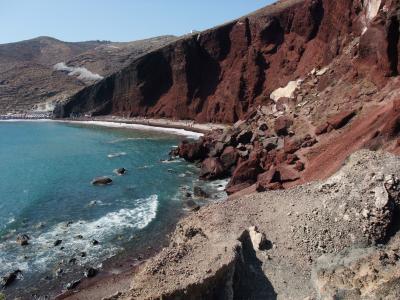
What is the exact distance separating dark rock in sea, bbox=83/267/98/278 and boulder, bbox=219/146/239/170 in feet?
83.3

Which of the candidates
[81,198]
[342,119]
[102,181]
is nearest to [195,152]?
[102,181]

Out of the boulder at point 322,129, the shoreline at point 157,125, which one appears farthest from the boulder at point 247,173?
the shoreline at point 157,125

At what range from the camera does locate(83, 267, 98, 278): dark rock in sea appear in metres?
30.2

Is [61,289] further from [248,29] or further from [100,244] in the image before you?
[248,29]

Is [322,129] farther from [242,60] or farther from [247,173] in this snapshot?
[242,60]

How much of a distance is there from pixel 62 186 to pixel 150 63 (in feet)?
204

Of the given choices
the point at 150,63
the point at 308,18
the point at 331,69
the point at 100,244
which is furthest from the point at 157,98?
the point at 100,244

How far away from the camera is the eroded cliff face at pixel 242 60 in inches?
2589

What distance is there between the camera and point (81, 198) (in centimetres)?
4747

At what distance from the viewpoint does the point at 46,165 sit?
66.0m

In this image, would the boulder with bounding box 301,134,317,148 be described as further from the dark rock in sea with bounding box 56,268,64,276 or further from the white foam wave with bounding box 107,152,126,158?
the white foam wave with bounding box 107,152,126,158

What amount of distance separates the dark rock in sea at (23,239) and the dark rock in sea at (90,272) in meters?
7.62

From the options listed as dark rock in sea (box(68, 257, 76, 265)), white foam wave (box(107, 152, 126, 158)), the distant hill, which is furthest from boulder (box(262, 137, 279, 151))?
the distant hill

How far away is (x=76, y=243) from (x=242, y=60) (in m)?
64.1
